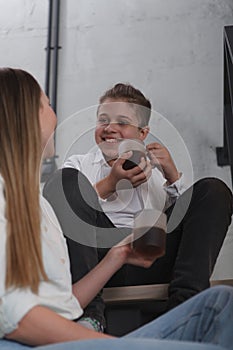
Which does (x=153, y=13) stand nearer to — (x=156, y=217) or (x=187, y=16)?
(x=187, y=16)

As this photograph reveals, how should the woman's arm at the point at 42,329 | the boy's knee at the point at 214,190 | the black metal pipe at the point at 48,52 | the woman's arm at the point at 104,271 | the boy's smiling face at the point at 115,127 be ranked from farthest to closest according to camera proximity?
the black metal pipe at the point at 48,52, the boy's smiling face at the point at 115,127, the boy's knee at the point at 214,190, the woman's arm at the point at 104,271, the woman's arm at the point at 42,329

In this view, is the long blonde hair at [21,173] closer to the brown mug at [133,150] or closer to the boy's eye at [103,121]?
the brown mug at [133,150]

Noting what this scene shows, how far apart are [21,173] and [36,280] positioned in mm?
159

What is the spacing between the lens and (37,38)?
2736mm

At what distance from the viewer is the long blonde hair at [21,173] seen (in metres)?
0.86

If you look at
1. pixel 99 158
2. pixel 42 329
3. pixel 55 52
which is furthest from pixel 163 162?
pixel 55 52

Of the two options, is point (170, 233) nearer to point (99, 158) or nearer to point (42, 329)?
point (99, 158)

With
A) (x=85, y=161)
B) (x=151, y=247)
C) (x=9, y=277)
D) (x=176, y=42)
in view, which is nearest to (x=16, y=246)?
(x=9, y=277)

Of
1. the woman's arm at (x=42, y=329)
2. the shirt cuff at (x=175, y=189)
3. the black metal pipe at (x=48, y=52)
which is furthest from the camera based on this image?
the black metal pipe at (x=48, y=52)

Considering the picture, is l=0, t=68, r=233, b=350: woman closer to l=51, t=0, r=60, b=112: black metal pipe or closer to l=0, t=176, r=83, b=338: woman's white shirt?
l=0, t=176, r=83, b=338: woman's white shirt

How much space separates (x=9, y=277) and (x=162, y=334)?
0.21 meters

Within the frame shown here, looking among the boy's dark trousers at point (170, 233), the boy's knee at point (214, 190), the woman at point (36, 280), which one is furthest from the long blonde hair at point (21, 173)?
the boy's knee at point (214, 190)

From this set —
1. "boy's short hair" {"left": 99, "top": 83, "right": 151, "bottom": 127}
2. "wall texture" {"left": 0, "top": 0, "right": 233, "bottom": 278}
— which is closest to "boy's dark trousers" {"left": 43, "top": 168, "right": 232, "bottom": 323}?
"boy's short hair" {"left": 99, "top": 83, "right": 151, "bottom": 127}

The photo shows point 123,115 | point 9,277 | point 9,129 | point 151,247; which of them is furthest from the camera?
point 123,115
